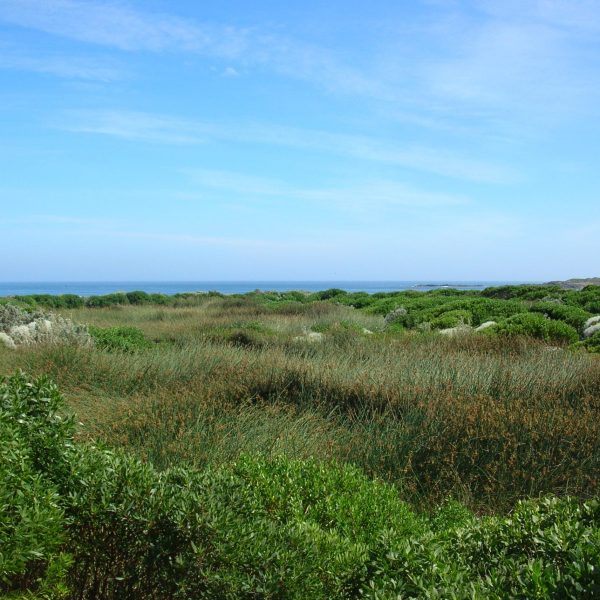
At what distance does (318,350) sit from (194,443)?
6884mm

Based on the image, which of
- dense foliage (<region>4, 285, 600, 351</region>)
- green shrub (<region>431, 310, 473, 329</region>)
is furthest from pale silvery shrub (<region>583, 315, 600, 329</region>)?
green shrub (<region>431, 310, 473, 329</region>)

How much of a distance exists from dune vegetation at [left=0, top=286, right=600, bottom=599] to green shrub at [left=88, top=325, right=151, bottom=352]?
0.12m

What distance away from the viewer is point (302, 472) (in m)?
4.27

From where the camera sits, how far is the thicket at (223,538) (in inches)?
110

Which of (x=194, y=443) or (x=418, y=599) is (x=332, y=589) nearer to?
(x=418, y=599)

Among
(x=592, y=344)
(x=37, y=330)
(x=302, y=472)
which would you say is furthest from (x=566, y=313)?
(x=302, y=472)

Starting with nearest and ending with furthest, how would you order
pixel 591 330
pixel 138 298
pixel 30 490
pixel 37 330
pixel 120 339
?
pixel 30 490 → pixel 120 339 → pixel 37 330 → pixel 591 330 → pixel 138 298

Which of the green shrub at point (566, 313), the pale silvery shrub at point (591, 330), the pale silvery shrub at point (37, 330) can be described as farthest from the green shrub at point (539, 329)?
the pale silvery shrub at point (37, 330)

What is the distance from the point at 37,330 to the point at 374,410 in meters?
9.85

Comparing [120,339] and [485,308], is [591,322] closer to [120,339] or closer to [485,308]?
[485,308]

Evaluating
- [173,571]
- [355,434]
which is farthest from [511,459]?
[173,571]

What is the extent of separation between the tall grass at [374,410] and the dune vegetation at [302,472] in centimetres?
3

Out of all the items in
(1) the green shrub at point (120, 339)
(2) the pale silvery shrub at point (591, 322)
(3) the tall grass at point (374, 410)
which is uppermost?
(2) the pale silvery shrub at point (591, 322)

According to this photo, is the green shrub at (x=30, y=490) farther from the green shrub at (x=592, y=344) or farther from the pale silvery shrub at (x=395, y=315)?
the pale silvery shrub at (x=395, y=315)
